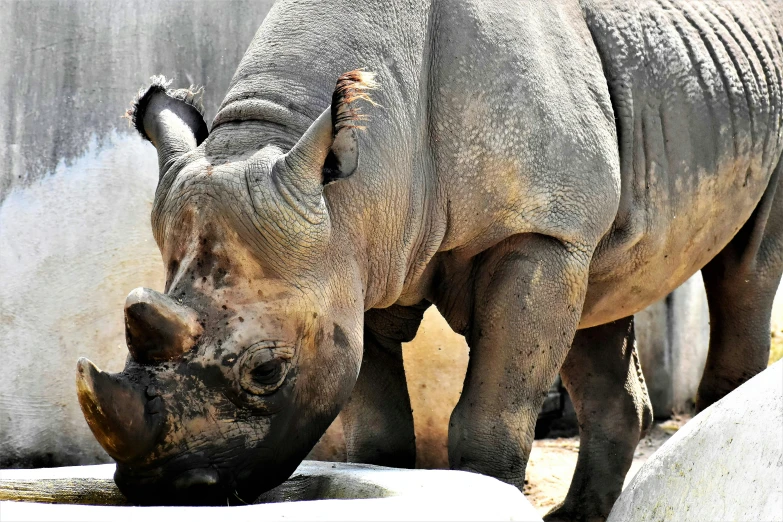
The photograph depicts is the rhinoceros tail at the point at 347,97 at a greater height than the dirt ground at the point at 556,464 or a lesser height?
greater

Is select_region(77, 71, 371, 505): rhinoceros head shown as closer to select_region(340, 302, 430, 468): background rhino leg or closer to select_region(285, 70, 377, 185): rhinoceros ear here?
select_region(285, 70, 377, 185): rhinoceros ear

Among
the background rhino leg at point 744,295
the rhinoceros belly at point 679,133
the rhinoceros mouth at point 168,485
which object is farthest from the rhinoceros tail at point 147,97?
the background rhino leg at point 744,295

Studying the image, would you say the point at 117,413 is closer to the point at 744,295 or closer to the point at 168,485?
the point at 168,485

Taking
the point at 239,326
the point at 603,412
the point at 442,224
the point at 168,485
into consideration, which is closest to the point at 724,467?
the point at 442,224

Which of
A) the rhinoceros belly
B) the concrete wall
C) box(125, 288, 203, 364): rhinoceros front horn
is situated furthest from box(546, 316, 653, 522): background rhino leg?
box(125, 288, 203, 364): rhinoceros front horn

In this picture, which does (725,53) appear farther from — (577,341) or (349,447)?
(349,447)

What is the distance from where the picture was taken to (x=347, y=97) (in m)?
3.91

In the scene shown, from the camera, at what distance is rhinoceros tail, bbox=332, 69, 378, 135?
3.92 m

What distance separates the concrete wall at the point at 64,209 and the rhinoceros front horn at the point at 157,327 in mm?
3049

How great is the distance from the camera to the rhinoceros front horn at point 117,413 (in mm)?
3576

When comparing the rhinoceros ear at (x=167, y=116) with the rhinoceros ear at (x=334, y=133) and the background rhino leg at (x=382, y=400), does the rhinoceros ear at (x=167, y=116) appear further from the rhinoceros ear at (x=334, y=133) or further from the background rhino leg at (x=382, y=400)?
the background rhino leg at (x=382, y=400)

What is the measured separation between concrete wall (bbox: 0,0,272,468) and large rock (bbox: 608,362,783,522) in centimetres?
355

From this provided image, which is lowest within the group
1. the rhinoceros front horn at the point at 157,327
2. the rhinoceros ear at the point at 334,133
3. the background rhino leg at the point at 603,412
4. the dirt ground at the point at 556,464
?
the dirt ground at the point at 556,464

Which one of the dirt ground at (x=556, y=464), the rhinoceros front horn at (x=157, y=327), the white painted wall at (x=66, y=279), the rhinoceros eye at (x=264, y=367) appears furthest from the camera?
the dirt ground at (x=556, y=464)
